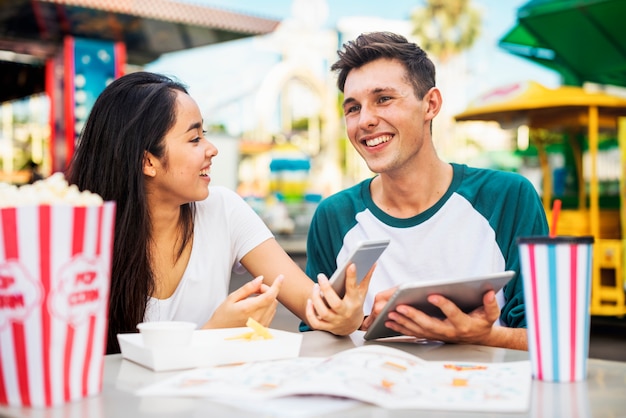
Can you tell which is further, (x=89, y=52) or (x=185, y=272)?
(x=89, y=52)

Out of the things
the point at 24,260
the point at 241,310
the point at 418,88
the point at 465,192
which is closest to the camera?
the point at 24,260

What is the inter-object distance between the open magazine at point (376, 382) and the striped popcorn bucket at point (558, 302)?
63 millimetres

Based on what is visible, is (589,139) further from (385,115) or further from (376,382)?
(376,382)

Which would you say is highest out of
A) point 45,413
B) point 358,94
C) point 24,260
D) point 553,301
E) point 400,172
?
point 358,94

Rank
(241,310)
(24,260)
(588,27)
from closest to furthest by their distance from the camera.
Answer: (24,260), (241,310), (588,27)

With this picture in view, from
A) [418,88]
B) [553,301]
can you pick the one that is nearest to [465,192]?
[418,88]

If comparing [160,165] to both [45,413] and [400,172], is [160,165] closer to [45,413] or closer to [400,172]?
[400,172]

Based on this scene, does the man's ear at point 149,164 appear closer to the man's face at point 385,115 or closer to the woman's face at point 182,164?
the woman's face at point 182,164

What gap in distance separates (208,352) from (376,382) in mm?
379

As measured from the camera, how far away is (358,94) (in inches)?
99.7

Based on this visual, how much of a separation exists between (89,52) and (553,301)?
8802 millimetres

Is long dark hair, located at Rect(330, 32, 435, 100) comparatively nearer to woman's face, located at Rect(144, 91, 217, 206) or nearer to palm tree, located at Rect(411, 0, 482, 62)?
Result: woman's face, located at Rect(144, 91, 217, 206)

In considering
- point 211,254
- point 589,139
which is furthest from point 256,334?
point 589,139

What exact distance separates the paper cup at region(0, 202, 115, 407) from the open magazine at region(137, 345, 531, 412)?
0.15m
